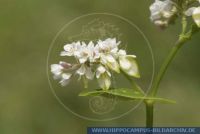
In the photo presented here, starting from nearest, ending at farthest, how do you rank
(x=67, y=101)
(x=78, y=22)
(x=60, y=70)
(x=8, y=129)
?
(x=60, y=70), (x=8, y=129), (x=67, y=101), (x=78, y=22)

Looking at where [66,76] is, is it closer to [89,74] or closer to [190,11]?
[89,74]

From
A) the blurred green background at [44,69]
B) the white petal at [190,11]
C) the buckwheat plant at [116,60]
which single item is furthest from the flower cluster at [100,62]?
the blurred green background at [44,69]

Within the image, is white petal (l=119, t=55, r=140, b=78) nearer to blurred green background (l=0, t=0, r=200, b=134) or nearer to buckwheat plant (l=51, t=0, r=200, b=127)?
buckwheat plant (l=51, t=0, r=200, b=127)

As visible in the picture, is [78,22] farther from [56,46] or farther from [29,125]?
[29,125]

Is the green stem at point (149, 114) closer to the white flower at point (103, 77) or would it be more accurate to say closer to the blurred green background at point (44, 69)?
the white flower at point (103, 77)

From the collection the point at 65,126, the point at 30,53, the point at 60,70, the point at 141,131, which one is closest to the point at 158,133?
the point at 141,131

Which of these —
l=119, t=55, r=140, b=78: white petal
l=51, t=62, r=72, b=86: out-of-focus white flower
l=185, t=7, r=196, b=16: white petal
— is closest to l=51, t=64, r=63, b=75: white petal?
l=51, t=62, r=72, b=86: out-of-focus white flower
